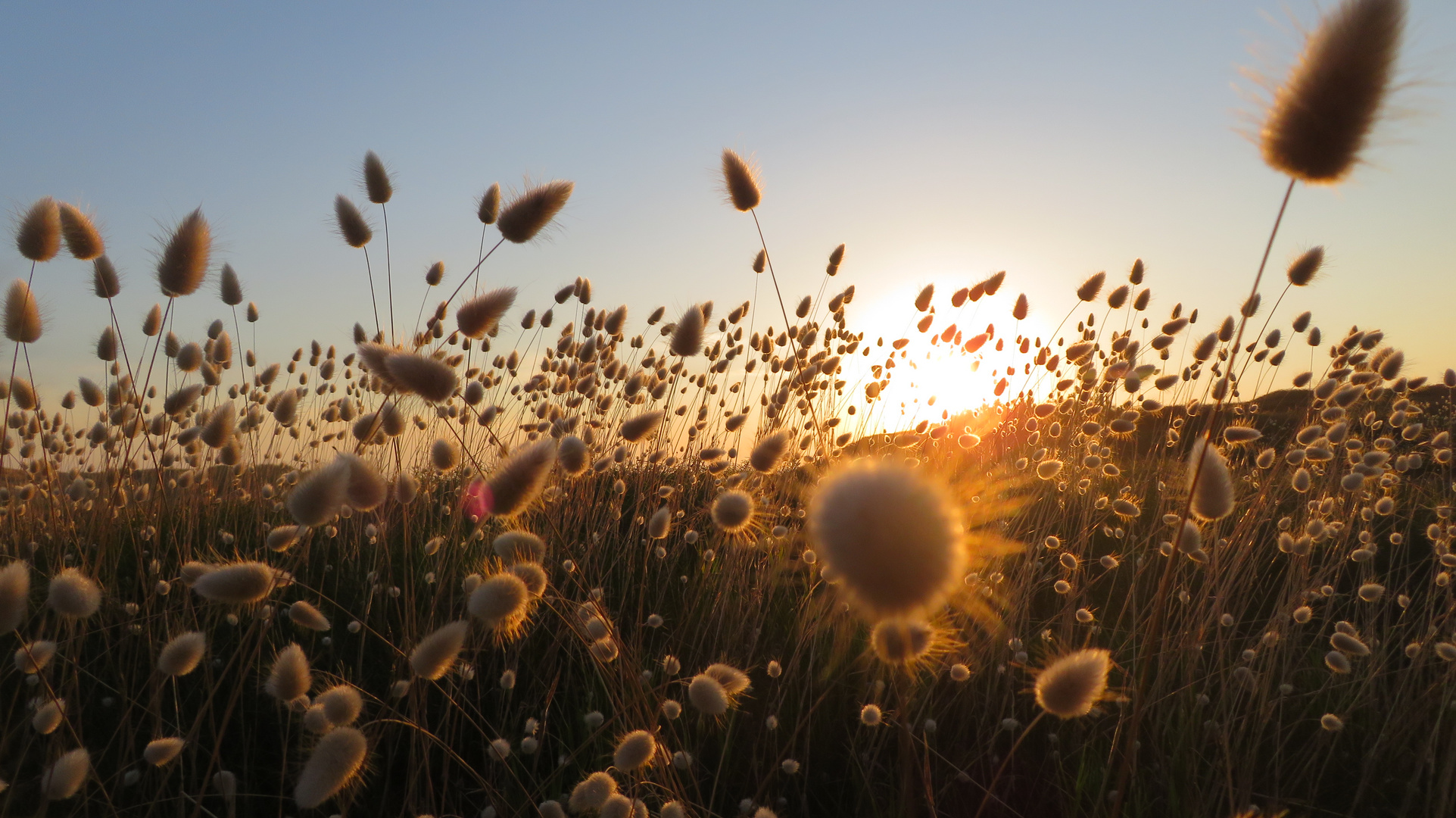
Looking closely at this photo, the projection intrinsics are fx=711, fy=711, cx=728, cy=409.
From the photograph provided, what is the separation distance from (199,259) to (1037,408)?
11.8 feet

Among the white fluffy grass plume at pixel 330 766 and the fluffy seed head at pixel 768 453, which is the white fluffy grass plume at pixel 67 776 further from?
the fluffy seed head at pixel 768 453

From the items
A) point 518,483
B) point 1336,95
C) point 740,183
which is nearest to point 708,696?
point 518,483

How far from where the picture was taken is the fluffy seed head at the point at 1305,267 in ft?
8.79

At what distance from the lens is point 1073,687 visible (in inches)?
45.9

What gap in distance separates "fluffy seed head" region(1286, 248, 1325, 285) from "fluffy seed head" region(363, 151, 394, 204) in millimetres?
3583

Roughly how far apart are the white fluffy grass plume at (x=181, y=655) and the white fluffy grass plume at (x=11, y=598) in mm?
242

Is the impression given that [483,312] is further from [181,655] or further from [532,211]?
[181,655]

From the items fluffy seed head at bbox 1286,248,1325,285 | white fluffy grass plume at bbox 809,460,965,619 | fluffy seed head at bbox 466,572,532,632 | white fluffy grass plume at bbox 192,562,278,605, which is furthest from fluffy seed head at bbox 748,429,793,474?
fluffy seed head at bbox 1286,248,1325,285

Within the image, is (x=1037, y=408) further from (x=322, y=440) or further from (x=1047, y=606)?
(x=322, y=440)

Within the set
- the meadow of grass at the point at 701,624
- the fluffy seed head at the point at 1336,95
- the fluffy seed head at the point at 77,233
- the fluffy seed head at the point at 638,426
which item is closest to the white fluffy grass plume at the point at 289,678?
the meadow of grass at the point at 701,624

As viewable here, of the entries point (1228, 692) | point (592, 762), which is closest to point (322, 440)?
point (592, 762)

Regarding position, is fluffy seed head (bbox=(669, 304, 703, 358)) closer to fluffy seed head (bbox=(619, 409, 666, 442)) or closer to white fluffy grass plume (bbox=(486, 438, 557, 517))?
fluffy seed head (bbox=(619, 409, 666, 442))

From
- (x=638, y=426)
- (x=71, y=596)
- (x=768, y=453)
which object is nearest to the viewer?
(x=71, y=596)

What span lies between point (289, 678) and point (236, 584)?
0.66 ft
